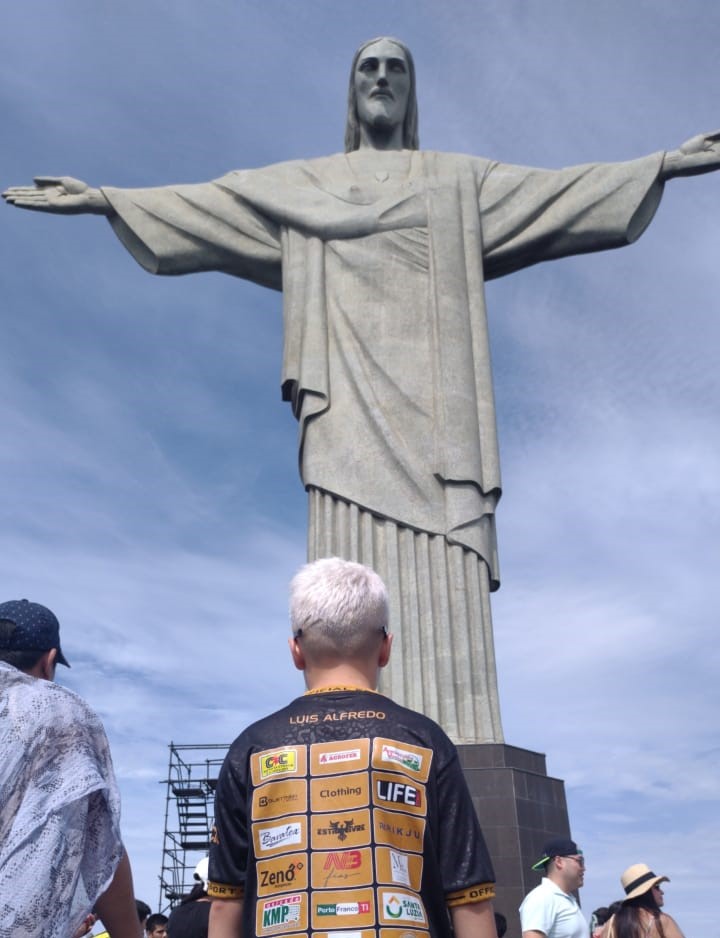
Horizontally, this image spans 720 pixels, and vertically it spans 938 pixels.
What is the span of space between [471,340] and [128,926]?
6.89 metres

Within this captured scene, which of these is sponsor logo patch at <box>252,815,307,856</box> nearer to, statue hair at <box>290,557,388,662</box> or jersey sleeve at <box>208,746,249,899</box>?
jersey sleeve at <box>208,746,249,899</box>

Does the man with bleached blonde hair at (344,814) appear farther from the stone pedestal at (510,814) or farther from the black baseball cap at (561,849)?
the stone pedestal at (510,814)

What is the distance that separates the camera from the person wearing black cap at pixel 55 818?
248cm

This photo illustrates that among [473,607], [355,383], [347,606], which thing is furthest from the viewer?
[355,383]

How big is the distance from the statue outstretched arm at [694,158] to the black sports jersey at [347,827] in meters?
7.96

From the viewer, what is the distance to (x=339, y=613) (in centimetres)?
249

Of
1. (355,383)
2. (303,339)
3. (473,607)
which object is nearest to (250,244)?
(303,339)

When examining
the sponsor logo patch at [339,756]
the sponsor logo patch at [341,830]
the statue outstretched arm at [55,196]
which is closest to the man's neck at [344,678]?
the sponsor logo patch at [339,756]

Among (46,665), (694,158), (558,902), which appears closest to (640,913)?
(558,902)

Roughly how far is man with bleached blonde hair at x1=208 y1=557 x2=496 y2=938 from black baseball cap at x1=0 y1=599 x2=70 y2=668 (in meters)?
0.75

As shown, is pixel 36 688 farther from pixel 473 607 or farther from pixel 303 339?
pixel 303 339

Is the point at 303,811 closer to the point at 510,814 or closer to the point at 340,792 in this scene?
the point at 340,792

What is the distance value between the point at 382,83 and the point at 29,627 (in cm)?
821

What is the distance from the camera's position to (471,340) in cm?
902
